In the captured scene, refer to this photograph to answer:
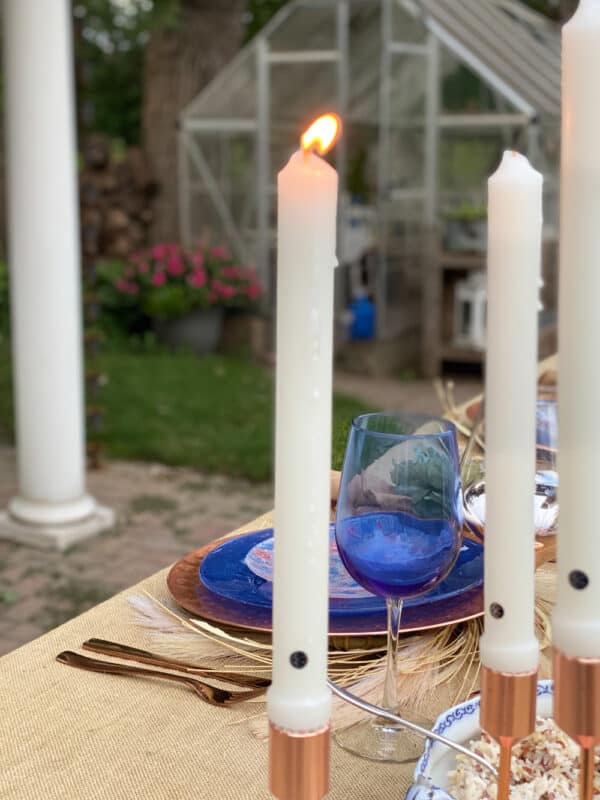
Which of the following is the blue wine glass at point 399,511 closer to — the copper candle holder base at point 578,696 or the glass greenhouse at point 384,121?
the copper candle holder base at point 578,696

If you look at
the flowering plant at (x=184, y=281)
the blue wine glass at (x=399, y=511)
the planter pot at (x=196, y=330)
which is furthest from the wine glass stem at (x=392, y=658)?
the planter pot at (x=196, y=330)

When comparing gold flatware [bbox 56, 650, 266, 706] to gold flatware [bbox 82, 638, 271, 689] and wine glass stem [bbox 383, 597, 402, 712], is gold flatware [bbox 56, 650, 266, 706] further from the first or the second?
wine glass stem [bbox 383, 597, 402, 712]

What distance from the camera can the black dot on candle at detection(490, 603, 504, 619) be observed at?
56cm

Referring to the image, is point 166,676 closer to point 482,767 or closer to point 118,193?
point 482,767

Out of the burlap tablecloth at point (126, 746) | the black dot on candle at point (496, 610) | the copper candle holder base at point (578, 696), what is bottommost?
the burlap tablecloth at point (126, 746)

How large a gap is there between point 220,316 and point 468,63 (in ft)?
8.40

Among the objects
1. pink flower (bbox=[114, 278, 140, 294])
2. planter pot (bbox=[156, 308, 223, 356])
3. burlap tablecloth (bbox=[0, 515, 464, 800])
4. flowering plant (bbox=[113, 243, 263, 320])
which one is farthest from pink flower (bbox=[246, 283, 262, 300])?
burlap tablecloth (bbox=[0, 515, 464, 800])

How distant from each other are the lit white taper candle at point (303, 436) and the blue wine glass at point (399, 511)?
27 cm

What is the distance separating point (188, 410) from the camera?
6.01 m

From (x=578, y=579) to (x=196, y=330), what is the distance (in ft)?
24.3

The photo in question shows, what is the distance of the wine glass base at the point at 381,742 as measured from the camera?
0.86m

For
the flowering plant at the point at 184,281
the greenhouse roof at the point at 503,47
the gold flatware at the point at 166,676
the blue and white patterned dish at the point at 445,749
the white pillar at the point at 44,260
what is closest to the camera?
the blue and white patterned dish at the point at 445,749

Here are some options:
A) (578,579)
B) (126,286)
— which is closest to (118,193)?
(126,286)

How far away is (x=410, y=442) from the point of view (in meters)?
0.80
